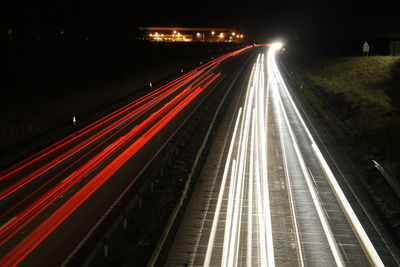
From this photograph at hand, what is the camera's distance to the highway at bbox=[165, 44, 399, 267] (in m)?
13.5

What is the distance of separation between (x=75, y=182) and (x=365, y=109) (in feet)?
78.5

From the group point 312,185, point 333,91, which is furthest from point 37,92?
point 312,185

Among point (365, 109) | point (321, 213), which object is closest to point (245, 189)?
point (321, 213)

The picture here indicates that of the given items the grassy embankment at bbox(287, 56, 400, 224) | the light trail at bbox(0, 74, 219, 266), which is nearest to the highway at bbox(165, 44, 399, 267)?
the grassy embankment at bbox(287, 56, 400, 224)

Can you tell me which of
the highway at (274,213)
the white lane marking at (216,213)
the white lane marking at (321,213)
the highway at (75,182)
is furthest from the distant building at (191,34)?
the white lane marking at (216,213)

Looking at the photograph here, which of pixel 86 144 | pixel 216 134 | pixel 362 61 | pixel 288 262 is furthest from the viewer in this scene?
pixel 362 61

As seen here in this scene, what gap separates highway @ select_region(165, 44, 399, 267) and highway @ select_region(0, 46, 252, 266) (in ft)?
10.5

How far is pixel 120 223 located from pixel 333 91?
34033 millimetres

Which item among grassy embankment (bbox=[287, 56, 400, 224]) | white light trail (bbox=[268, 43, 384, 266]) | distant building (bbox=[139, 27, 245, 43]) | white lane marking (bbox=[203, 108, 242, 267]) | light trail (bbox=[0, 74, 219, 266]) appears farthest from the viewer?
distant building (bbox=[139, 27, 245, 43])

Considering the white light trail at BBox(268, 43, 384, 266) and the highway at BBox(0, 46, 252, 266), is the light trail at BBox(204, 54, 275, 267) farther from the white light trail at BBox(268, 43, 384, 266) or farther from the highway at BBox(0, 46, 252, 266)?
the highway at BBox(0, 46, 252, 266)

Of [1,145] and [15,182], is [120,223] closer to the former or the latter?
[15,182]

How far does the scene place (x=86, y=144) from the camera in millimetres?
Result: 26031

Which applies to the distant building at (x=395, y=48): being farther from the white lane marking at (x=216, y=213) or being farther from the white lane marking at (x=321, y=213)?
Result: the white lane marking at (x=216, y=213)

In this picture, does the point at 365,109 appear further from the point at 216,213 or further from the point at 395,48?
→ the point at 395,48
